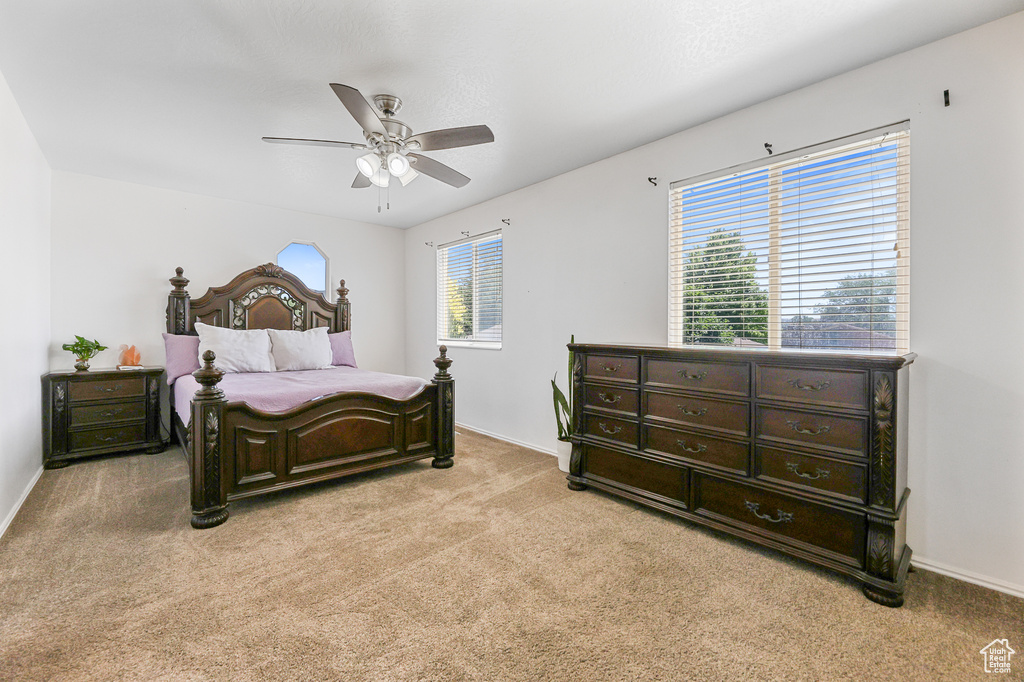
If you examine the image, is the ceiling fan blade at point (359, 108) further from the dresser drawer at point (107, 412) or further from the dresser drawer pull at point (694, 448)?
the dresser drawer at point (107, 412)

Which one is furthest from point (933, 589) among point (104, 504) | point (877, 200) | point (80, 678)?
point (104, 504)

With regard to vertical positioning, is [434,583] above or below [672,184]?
below

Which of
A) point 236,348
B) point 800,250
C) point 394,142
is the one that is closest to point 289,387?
point 236,348

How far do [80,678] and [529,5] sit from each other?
293cm

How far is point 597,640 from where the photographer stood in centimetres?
164

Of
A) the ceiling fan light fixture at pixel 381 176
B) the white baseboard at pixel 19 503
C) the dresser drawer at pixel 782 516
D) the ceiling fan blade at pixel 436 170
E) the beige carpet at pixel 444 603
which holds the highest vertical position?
the ceiling fan blade at pixel 436 170

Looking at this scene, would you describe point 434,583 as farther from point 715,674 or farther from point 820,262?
point 820,262

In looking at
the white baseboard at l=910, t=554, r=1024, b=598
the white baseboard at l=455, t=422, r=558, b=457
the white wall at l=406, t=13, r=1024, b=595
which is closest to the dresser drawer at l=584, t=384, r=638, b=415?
the white baseboard at l=455, t=422, r=558, b=457

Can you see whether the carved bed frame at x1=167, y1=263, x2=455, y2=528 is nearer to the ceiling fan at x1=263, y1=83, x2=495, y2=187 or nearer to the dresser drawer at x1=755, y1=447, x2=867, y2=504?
the ceiling fan at x1=263, y1=83, x2=495, y2=187

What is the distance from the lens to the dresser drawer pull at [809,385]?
2.08m

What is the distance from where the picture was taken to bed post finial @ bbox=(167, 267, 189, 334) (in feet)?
14.2

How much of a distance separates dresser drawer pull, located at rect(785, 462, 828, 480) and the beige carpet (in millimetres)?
443

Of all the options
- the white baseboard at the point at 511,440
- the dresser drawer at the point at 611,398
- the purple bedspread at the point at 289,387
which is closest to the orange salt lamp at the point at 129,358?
the purple bedspread at the point at 289,387

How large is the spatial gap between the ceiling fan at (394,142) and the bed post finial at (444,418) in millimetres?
1437
